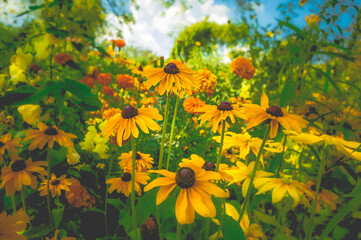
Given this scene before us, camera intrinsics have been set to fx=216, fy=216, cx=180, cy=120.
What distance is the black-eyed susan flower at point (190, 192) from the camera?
0.50 meters

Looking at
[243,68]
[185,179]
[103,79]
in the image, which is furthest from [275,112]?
[103,79]

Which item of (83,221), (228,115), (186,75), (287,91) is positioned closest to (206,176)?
(228,115)

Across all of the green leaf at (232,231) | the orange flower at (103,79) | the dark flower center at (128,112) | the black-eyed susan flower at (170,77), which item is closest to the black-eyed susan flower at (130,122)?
the dark flower center at (128,112)

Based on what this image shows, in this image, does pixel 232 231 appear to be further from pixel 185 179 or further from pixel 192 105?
pixel 192 105

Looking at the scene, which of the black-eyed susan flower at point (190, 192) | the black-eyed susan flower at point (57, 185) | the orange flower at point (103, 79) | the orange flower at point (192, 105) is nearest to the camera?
the black-eyed susan flower at point (190, 192)

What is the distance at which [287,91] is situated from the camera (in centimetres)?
109

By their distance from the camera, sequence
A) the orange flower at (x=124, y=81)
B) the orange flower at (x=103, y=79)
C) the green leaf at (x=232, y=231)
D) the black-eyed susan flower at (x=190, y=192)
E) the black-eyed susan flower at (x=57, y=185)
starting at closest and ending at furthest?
the black-eyed susan flower at (x=190, y=192) < the green leaf at (x=232, y=231) < the black-eyed susan flower at (x=57, y=185) < the orange flower at (x=124, y=81) < the orange flower at (x=103, y=79)

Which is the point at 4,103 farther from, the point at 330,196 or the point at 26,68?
the point at 330,196

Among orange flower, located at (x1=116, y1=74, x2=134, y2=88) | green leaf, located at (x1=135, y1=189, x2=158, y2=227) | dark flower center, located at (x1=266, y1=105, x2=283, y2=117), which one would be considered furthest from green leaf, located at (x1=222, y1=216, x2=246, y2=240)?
orange flower, located at (x1=116, y1=74, x2=134, y2=88)

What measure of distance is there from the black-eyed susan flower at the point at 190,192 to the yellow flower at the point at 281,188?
0.29m

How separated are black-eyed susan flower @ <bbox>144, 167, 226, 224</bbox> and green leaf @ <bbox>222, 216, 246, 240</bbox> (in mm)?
223

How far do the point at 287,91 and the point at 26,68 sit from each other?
4.09 feet

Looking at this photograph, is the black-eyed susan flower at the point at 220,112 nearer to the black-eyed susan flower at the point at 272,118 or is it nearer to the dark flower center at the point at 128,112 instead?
the black-eyed susan flower at the point at 272,118

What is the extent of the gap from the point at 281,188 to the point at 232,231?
23 cm
